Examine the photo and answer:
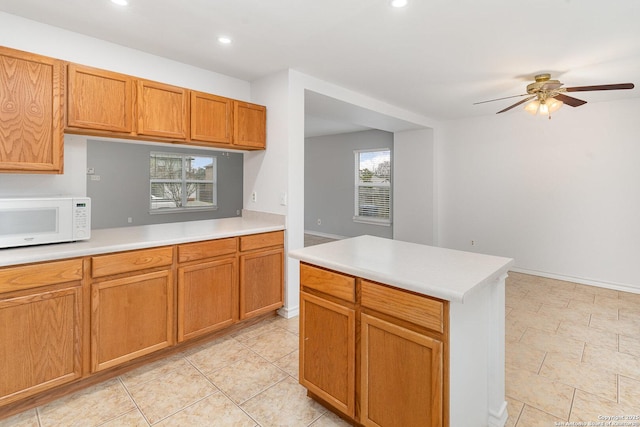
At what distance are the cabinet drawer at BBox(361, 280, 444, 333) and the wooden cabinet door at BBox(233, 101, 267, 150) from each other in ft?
6.93

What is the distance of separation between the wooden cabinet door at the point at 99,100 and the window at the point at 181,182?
4.65 metres

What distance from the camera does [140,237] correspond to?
2.40 metres

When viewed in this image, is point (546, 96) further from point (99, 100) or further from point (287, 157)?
point (99, 100)

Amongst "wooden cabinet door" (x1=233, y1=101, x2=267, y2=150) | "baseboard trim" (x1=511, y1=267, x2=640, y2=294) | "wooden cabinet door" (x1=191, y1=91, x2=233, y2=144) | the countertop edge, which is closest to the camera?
the countertop edge

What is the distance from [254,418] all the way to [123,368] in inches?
42.6

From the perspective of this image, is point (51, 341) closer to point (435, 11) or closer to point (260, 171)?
point (260, 171)

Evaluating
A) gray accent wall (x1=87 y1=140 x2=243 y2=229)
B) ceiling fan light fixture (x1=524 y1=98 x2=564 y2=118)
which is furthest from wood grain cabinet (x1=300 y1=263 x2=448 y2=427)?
gray accent wall (x1=87 y1=140 x2=243 y2=229)

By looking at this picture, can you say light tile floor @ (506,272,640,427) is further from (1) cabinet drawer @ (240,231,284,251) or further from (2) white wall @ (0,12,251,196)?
(2) white wall @ (0,12,251,196)

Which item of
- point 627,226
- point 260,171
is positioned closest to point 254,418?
point 260,171

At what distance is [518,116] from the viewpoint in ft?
15.6

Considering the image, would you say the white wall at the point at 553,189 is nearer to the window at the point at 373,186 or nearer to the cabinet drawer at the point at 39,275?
the window at the point at 373,186

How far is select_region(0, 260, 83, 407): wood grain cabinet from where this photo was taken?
1763 millimetres

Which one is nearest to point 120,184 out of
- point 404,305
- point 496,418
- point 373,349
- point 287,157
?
point 287,157

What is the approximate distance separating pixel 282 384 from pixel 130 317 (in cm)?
112
